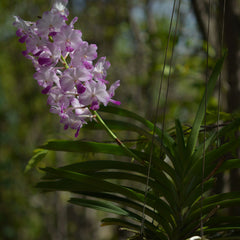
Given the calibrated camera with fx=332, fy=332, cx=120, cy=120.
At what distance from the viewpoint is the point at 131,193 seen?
20.2 inches

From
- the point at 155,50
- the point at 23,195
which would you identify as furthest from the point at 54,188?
the point at 23,195

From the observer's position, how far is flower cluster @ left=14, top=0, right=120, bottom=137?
0.47 meters

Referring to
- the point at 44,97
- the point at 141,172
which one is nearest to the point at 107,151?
the point at 141,172

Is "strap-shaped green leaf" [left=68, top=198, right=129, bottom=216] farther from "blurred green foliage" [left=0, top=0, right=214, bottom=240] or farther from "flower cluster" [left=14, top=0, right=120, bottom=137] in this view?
"blurred green foliage" [left=0, top=0, right=214, bottom=240]

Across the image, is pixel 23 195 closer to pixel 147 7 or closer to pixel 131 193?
pixel 147 7

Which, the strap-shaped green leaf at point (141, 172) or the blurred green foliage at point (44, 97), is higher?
the blurred green foliage at point (44, 97)

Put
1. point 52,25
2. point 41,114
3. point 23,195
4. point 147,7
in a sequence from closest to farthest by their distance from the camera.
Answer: point 52,25 → point 147,7 → point 23,195 → point 41,114

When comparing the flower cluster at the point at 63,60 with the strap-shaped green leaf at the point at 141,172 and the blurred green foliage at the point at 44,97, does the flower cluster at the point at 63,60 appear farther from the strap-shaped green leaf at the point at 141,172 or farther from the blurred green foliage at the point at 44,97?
the blurred green foliage at the point at 44,97

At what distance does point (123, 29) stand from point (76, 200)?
3045 millimetres

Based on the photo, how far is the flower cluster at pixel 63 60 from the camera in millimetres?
469

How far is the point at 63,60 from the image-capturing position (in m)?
0.49

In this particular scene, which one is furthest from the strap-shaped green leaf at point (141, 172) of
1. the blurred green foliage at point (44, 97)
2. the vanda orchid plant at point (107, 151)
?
the blurred green foliage at point (44, 97)

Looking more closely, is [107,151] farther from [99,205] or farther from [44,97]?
[44,97]

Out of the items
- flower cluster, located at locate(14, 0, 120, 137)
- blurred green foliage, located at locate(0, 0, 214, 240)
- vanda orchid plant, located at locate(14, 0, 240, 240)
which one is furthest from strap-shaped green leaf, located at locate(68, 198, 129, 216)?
blurred green foliage, located at locate(0, 0, 214, 240)
